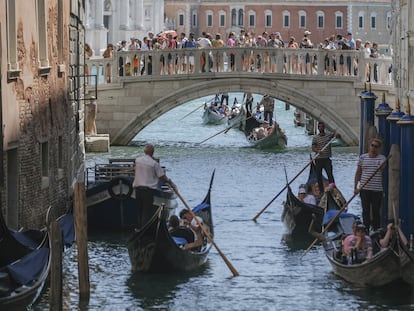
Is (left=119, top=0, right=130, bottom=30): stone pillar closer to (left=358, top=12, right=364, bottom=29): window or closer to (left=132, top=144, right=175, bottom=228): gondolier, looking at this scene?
(left=358, top=12, right=364, bottom=29): window

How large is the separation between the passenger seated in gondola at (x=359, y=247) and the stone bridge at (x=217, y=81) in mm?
11803

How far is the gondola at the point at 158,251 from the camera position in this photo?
14078mm

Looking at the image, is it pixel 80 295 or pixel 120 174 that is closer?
pixel 80 295

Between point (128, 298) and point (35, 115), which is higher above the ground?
point (35, 115)

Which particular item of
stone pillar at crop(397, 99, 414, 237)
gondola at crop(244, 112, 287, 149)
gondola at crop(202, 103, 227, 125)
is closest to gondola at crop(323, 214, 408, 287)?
stone pillar at crop(397, 99, 414, 237)

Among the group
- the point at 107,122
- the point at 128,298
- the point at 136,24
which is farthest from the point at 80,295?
the point at 136,24

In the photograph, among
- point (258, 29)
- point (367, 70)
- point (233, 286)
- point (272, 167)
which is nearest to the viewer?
point (233, 286)

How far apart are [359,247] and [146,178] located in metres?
2.23

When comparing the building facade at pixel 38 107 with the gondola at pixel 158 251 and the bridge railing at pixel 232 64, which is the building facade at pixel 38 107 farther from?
the bridge railing at pixel 232 64

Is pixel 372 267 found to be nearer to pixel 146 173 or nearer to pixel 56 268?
pixel 146 173

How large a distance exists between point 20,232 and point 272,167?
33.8 ft

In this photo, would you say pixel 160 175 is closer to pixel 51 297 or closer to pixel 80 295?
pixel 80 295

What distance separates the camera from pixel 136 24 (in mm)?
61906

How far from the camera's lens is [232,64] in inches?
1021
